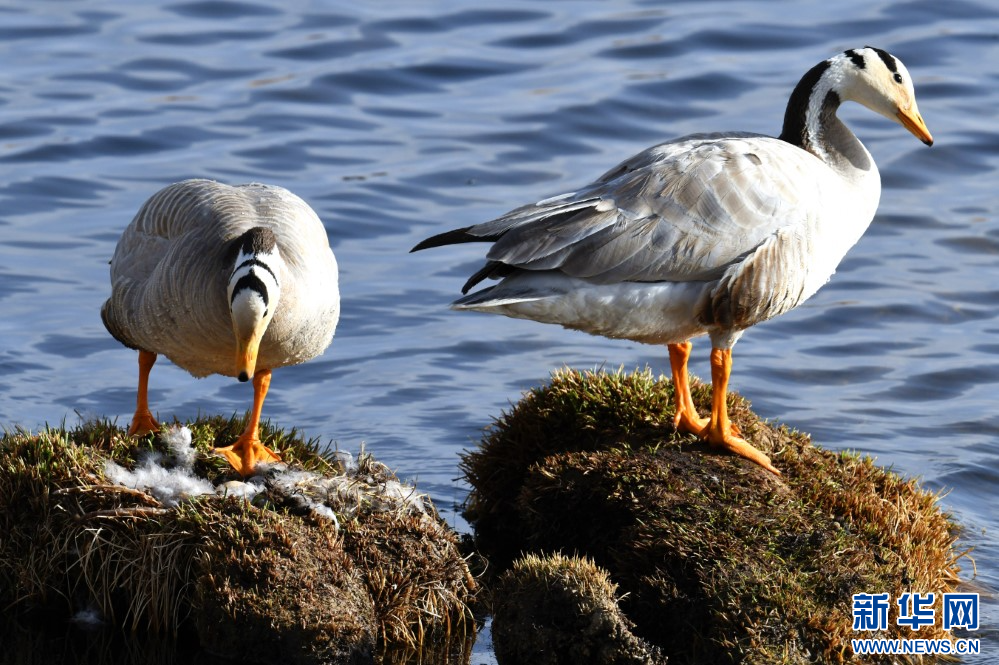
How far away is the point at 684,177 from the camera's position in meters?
7.83

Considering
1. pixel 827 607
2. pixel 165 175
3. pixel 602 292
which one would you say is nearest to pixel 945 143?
pixel 165 175

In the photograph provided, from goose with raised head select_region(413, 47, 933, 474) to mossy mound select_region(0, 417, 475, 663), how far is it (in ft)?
4.31

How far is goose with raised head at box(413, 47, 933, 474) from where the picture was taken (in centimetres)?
749

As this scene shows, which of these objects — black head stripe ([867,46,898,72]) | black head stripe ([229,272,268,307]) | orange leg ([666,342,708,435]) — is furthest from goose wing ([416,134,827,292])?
black head stripe ([867,46,898,72])

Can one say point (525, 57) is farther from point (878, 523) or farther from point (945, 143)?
point (878, 523)

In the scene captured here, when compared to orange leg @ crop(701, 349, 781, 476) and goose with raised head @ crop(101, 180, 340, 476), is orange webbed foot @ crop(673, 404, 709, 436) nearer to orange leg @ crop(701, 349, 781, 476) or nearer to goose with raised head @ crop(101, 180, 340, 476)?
orange leg @ crop(701, 349, 781, 476)

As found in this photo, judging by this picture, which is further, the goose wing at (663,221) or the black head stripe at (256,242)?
the goose wing at (663,221)

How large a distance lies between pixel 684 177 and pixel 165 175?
8.52 meters

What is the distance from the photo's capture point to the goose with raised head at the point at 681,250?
24.6 ft

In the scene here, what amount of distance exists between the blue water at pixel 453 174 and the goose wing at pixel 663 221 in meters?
1.85

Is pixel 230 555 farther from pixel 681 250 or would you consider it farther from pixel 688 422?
pixel 681 250

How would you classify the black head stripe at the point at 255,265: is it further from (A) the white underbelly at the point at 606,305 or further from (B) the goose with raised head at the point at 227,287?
(A) the white underbelly at the point at 606,305

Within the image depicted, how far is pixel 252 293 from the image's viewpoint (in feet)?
22.5

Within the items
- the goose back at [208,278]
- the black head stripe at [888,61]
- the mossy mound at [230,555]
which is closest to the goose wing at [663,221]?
the goose back at [208,278]
